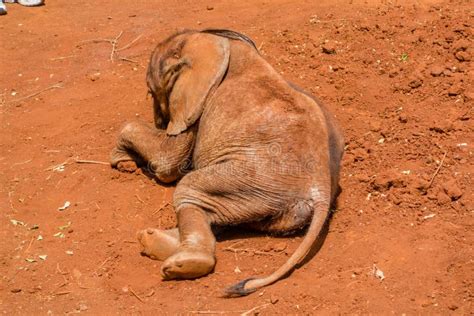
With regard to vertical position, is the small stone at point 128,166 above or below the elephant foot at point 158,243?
below

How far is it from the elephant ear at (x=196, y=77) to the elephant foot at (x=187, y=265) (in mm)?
1385

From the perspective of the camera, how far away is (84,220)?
6.68 m

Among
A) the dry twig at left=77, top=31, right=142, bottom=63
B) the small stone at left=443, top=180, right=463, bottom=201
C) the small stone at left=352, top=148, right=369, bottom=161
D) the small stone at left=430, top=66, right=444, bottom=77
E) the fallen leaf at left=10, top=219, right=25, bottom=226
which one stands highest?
the small stone at left=430, top=66, right=444, bottom=77

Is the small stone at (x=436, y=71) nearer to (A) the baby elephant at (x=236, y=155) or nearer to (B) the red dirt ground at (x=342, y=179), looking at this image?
(B) the red dirt ground at (x=342, y=179)

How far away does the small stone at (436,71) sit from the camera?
7.72m

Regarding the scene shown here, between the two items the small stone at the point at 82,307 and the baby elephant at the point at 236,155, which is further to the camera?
the baby elephant at the point at 236,155

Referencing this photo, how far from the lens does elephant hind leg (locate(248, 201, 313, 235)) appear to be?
582 centimetres

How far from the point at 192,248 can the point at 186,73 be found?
5.78 feet

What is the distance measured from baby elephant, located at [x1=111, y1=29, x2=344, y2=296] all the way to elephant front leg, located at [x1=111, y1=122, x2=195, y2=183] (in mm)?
12

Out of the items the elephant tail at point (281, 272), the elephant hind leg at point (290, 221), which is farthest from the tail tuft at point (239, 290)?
the elephant hind leg at point (290, 221)

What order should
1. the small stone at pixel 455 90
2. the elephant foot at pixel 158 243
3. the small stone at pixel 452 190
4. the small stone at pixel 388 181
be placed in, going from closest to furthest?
the elephant foot at pixel 158 243 → the small stone at pixel 452 190 → the small stone at pixel 388 181 → the small stone at pixel 455 90

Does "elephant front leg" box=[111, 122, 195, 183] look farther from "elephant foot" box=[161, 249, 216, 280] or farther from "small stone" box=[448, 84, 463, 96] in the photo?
"small stone" box=[448, 84, 463, 96]

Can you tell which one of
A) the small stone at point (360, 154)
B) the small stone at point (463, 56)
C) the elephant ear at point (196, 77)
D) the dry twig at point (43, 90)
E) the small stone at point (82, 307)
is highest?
the elephant ear at point (196, 77)

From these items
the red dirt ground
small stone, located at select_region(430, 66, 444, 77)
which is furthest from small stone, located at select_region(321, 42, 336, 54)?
small stone, located at select_region(430, 66, 444, 77)
